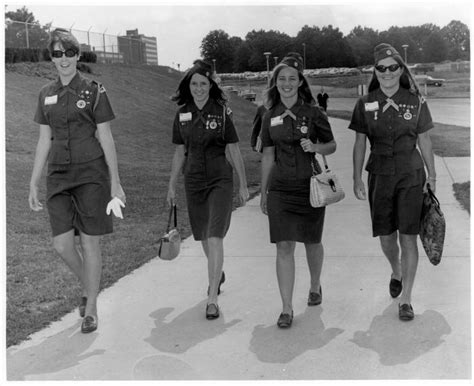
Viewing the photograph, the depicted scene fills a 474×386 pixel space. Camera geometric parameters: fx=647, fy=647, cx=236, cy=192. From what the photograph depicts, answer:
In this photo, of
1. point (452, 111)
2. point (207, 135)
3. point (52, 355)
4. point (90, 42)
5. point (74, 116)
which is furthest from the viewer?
point (90, 42)

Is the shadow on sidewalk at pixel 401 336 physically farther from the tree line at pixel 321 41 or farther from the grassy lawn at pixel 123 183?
the tree line at pixel 321 41

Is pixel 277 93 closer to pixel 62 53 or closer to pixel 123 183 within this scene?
pixel 62 53

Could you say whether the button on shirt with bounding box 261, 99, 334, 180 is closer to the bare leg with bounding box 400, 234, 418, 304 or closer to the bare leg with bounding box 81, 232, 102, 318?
the bare leg with bounding box 400, 234, 418, 304

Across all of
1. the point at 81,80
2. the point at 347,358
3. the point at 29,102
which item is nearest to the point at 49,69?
the point at 29,102

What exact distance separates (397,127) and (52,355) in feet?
8.65

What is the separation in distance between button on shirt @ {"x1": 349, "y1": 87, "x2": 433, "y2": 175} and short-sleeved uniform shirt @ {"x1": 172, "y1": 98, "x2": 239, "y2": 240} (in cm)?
103

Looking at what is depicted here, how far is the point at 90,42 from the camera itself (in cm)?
2741

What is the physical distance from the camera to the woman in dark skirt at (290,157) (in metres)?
4.39

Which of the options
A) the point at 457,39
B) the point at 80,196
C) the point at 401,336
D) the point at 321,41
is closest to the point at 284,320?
the point at 401,336

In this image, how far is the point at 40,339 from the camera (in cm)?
415

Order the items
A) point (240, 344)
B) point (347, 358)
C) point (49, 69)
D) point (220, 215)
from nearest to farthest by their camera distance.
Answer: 1. point (347, 358)
2. point (240, 344)
3. point (220, 215)
4. point (49, 69)

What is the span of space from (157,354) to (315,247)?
1.44 m

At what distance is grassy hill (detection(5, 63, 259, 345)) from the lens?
5.04 metres
